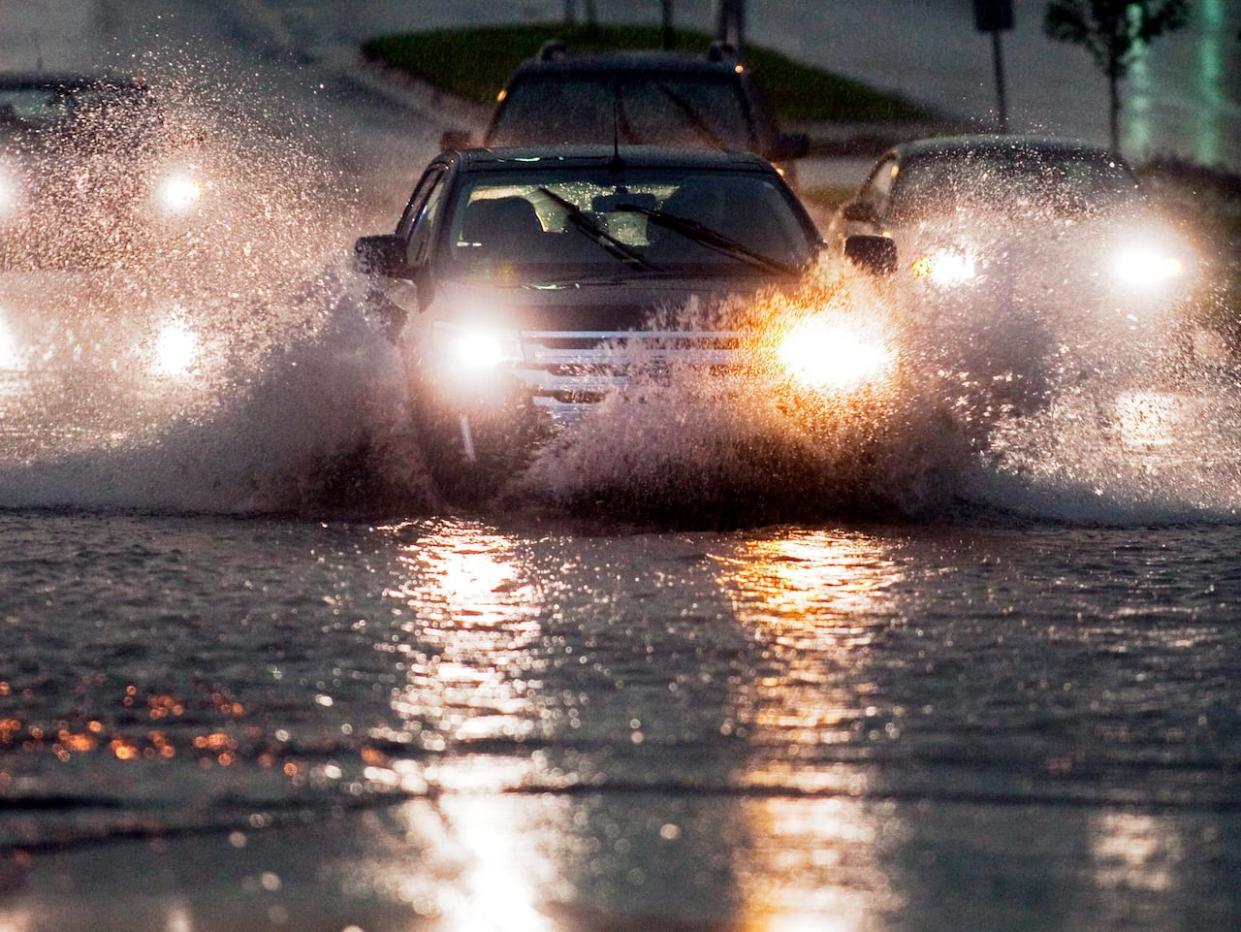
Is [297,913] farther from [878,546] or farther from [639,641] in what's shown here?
[878,546]

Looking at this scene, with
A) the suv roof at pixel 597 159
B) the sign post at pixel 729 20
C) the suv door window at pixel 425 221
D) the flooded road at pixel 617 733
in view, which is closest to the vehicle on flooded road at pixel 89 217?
the suv door window at pixel 425 221

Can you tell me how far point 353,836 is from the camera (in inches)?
197

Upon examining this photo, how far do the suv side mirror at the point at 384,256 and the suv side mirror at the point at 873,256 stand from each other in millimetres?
1904

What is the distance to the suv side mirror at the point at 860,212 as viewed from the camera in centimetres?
1562

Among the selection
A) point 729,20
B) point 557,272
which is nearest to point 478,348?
point 557,272

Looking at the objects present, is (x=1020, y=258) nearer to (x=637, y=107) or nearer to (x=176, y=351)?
(x=176, y=351)

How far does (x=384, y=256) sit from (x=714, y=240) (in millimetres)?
1360

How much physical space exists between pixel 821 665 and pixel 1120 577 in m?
1.82

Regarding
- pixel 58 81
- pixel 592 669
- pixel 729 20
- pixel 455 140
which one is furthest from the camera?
pixel 729 20

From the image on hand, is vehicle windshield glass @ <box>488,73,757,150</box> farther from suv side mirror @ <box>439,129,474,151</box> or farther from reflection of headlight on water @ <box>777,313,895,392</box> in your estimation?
reflection of headlight on water @ <box>777,313,895,392</box>

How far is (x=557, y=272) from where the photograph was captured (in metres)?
9.80

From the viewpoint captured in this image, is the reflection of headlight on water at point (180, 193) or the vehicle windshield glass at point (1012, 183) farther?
the reflection of headlight on water at point (180, 193)

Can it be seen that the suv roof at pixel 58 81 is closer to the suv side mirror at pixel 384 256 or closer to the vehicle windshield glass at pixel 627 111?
the vehicle windshield glass at pixel 627 111

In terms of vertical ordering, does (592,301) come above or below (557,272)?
below
